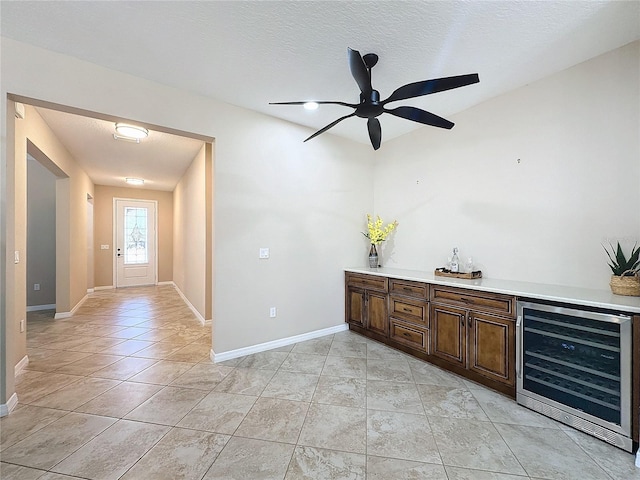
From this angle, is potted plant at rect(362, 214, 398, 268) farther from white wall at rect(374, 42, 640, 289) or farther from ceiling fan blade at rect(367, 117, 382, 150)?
ceiling fan blade at rect(367, 117, 382, 150)

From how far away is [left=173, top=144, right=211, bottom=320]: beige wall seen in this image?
421 centimetres

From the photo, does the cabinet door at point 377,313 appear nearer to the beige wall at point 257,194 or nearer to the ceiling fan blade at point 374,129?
the beige wall at point 257,194

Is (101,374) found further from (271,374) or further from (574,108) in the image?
(574,108)

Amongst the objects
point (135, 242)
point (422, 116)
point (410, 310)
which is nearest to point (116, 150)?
point (135, 242)

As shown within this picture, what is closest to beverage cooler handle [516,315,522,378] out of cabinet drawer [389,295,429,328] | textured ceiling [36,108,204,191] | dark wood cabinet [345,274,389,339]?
cabinet drawer [389,295,429,328]

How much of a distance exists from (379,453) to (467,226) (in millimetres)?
2539

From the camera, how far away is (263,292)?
130 inches

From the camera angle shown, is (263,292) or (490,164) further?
(263,292)

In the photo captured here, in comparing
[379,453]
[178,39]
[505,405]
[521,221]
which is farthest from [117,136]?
[505,405]

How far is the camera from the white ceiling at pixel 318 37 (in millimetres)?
1804

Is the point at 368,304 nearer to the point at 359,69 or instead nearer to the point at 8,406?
the point at 359,69

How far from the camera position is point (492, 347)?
240 centimetres

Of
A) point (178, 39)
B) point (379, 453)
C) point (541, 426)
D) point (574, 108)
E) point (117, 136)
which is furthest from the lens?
point (117, 136)

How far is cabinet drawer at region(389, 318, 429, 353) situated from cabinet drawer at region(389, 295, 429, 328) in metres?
0.07
